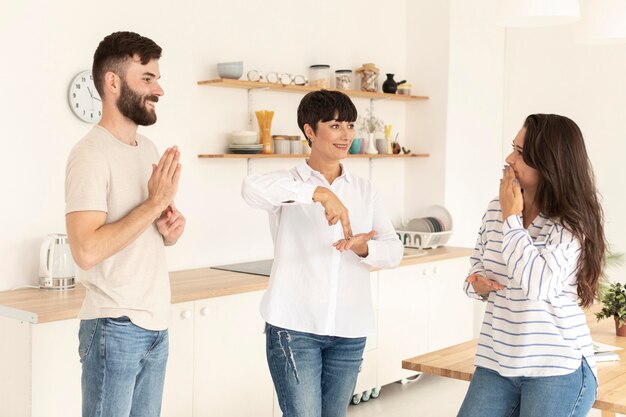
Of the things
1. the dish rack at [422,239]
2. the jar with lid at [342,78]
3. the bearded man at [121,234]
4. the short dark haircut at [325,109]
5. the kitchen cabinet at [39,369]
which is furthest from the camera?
the dish rack at [422,239]

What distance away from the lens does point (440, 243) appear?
5598mm

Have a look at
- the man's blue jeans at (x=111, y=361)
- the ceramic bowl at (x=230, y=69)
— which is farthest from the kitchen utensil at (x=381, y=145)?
the man's blue jeans at (x=111, y=361)

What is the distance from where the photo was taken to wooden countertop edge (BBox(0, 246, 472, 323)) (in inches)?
124

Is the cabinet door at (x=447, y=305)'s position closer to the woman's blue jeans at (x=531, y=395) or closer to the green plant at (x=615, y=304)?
the green plant at (x=615, y=304)

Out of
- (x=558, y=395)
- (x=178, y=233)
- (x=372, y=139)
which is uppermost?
(x=372, y=139)

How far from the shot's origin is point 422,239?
5.45 metres

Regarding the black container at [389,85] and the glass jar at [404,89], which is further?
the glass jar at [404,89]

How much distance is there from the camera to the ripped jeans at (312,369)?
242cm

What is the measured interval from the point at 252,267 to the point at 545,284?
103 inches

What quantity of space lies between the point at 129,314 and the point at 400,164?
4.06 meters

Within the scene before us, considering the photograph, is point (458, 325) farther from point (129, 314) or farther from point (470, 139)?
point (129, 314)

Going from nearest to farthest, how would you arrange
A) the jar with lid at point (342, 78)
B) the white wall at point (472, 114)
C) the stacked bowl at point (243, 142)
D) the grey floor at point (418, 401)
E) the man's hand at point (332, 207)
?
1. the man's hand at point (332, 207)
2. the stacked bowl at point (243, 142)
3. the grey floor at point (418, 401)
4. the jar with lid at point (342, 78)
5. the white wall at point (472, 114)

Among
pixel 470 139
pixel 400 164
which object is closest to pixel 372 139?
pixel 400 164

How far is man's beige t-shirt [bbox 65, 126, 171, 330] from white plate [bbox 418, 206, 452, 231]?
3618mm
